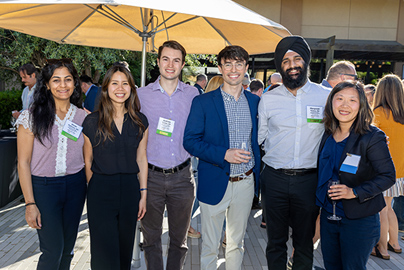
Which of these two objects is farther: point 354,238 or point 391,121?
point 391,121

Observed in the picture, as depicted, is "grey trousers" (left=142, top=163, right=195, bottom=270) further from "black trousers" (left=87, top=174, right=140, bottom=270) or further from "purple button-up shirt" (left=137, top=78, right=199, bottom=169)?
"black trousers" (left=87, top=174, right=140, bottom=270)

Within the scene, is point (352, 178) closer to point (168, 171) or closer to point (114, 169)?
point (168, 171)

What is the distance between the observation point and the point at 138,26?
4.65 metres

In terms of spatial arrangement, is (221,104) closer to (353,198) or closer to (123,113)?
(123,113)

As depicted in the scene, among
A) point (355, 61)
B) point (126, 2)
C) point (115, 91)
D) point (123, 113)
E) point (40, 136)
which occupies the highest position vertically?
point (355, 61)

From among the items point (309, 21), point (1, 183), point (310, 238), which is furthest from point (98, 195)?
point (309, 21)

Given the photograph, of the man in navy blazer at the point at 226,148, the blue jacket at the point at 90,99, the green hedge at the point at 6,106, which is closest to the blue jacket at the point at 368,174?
the man in navy blazer at the point at 226,148

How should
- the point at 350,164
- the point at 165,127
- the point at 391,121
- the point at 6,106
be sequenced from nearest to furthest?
the point at 350,164 → the point at 165,127 → the point at 391,121 → the point at 6,106

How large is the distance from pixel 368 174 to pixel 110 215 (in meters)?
1.95

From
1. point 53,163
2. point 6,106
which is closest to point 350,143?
point 53,163

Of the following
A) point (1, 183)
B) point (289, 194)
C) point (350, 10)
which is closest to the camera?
point (289, 194)

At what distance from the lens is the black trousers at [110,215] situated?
2615 mm

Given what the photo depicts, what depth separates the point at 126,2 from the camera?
230cm

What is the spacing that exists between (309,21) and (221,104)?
1392 cm
